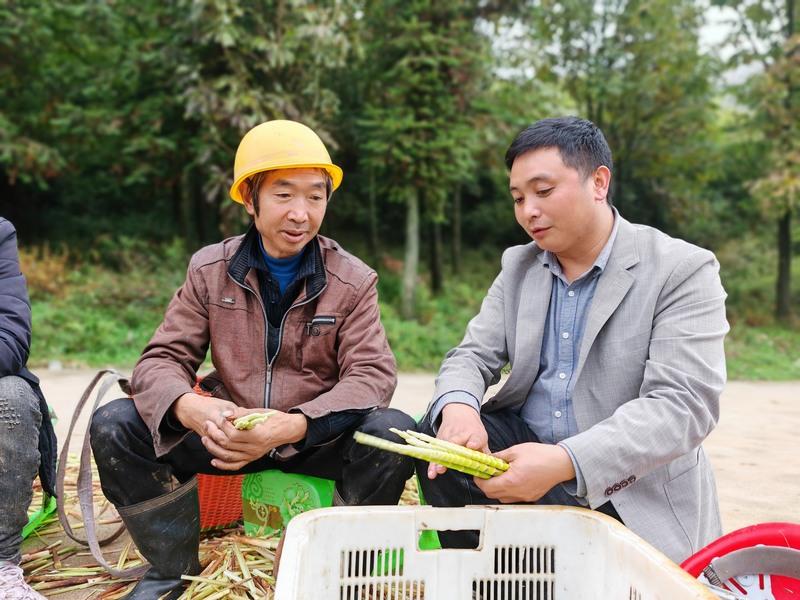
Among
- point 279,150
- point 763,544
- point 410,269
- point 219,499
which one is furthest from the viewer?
point 410,269

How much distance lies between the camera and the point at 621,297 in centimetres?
226

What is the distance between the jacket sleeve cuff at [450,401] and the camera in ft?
7.64

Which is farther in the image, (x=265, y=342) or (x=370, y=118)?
(x=370, y=118)

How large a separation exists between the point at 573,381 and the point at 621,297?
1.02 feet

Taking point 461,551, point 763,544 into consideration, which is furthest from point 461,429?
point 763,544

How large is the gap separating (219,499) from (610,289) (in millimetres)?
1730

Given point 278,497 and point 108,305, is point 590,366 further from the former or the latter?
point 108,305

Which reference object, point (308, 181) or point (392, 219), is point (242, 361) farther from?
point (392, 219)

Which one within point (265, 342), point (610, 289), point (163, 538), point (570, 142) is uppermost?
point (570, 142)

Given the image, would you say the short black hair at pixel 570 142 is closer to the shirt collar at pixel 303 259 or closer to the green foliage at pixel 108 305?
the shirt collar at pixel 303 259

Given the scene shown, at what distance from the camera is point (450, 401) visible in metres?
2.33

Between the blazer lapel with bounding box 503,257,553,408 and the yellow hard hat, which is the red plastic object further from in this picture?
the yellow hard hat

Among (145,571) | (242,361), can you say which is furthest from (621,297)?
(145,571)

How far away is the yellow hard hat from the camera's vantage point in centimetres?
256
